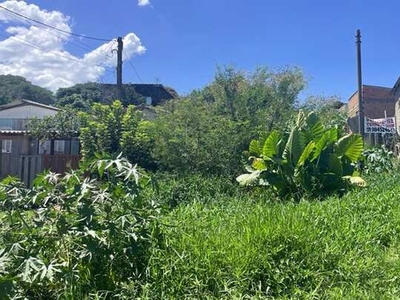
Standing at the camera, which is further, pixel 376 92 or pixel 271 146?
pixel 376 92

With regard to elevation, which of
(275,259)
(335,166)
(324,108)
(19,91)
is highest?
(19,91)

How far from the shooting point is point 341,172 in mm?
8125

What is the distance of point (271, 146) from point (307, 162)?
783mm

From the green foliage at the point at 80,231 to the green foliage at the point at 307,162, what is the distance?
4759 millimetres

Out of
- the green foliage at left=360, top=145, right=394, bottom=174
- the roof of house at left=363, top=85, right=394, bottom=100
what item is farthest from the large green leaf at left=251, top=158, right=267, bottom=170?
the roof of house at left=363, top=85, right=394, bottom=100

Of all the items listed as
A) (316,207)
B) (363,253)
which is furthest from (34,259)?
(316,207)

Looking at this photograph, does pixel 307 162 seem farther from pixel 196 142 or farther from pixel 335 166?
pixel 196 142

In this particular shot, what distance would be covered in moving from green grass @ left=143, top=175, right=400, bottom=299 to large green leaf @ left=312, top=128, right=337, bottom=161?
362 centimetres

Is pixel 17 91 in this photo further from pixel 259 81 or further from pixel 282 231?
pixel 282 231

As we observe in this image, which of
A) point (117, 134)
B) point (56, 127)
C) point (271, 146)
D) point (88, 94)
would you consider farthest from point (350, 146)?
point (88, 94)

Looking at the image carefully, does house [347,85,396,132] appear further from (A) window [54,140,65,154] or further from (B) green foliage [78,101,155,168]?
(B) green foliage [78,101,155,168]

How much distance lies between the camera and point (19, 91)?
193ft

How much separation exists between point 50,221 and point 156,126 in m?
6.60

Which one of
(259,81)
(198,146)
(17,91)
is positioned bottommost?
(198,146)
